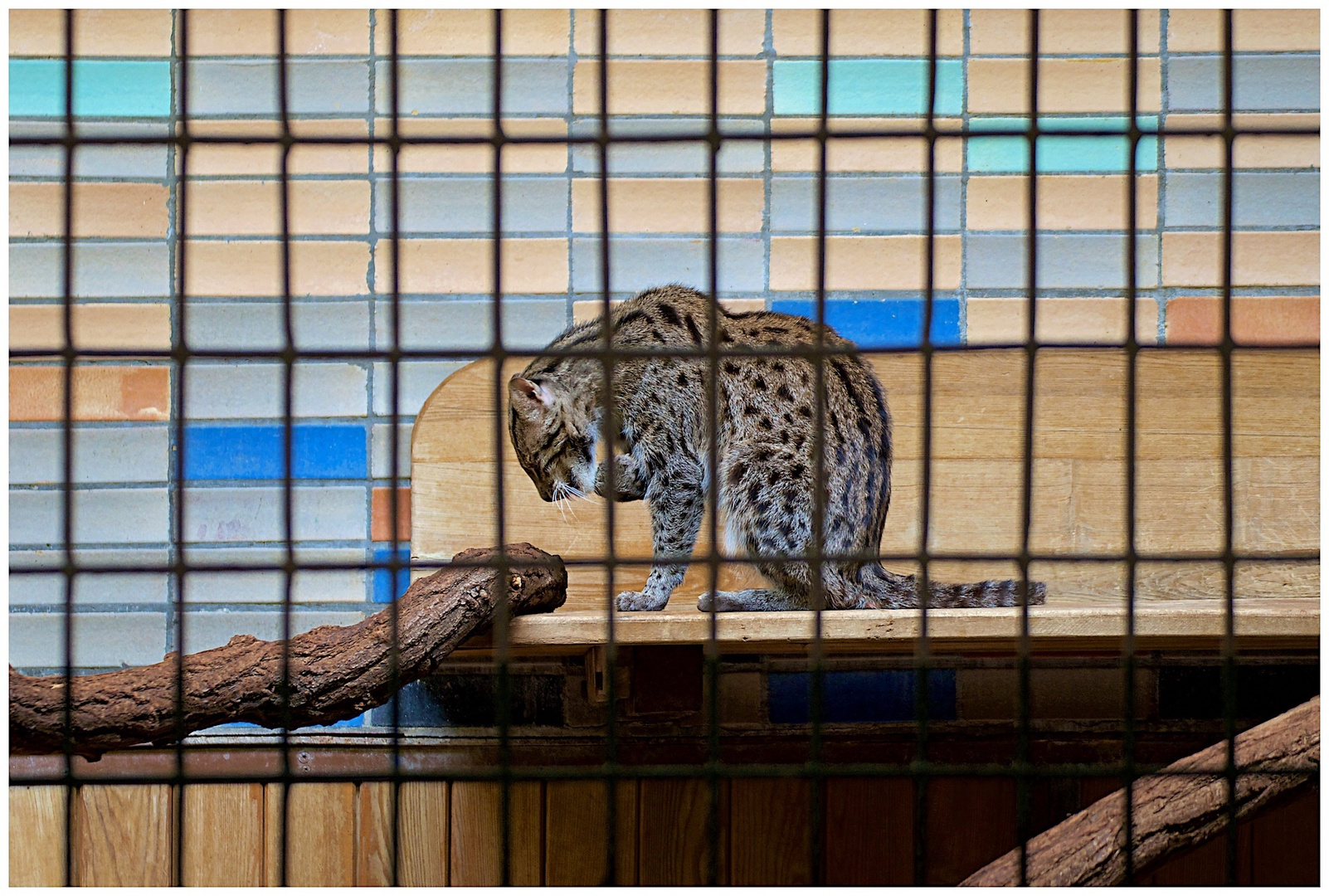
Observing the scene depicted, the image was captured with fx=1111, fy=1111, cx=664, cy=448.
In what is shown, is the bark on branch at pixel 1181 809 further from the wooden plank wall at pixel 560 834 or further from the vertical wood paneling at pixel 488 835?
the vertical wood paneling at pixel 488 835

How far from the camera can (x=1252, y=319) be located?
6.33 feet

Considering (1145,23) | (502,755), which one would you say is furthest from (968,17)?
(502,755)

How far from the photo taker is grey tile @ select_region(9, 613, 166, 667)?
1890 millimetres

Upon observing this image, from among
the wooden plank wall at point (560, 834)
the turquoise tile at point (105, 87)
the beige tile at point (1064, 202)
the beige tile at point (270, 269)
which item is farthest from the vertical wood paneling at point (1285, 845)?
the turquoise tile at point (105, 87)

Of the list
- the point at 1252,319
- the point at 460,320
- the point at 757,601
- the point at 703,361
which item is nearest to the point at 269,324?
the point at 460,320

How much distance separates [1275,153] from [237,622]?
1.97 metres

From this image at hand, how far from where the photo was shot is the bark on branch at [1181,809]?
120 centimetres

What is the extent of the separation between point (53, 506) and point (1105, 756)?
73.0 inches

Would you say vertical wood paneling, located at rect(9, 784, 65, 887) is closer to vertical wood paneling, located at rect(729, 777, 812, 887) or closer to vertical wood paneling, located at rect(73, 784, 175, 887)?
vertical wood paneling, located at rect(73, 784, 175, 887)

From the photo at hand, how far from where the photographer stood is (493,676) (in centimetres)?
191

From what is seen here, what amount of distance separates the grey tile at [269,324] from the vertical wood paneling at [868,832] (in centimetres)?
114

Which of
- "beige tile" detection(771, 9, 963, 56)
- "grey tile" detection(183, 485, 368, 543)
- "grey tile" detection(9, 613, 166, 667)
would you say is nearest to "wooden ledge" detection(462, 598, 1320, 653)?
"grey tile" detection(183, 485, 368, 543)

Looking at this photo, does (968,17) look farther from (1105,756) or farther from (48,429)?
(48,429)

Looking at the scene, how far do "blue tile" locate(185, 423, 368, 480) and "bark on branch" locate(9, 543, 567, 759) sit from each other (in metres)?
0.65
